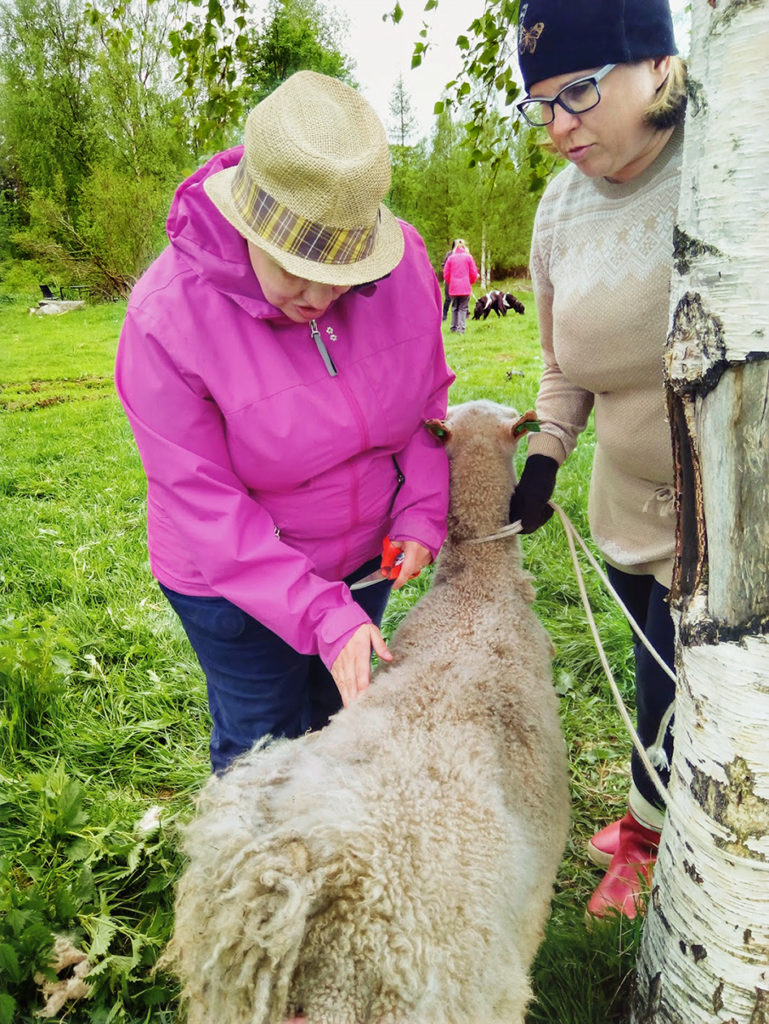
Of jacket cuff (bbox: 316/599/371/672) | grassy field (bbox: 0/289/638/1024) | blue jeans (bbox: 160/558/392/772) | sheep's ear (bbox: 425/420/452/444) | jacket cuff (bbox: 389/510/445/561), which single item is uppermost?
sheep's ear (bbox: 425/420/452/444)

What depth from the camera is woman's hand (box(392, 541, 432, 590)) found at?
2239 mm

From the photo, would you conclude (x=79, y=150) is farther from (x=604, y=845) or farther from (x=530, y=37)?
(x=604, y=845)

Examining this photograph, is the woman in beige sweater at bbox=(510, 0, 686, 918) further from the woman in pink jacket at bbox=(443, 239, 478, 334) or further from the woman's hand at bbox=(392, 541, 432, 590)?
the woman in pink jacket at bbox=(443, 239, 478, 334)

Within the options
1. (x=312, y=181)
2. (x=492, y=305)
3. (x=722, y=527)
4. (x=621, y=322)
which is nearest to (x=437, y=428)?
(x=621, y=322)

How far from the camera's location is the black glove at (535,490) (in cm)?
251

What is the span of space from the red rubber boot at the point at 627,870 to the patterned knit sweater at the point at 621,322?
97 centimetres

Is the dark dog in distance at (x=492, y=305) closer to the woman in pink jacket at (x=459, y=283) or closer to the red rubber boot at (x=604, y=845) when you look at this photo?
the woman in pink jacket at (x=459, y=283)

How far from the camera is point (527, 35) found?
1724 millimetres

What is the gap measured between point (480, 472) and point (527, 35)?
140 cm

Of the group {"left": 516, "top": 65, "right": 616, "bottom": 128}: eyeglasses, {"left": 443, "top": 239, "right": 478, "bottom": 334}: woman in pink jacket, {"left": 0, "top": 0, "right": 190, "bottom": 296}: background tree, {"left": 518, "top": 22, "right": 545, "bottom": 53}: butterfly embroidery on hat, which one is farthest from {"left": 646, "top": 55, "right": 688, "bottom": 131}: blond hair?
{"left": 0, "top": 0, "right": 190, "bottom": 296}: background tree

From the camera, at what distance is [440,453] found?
2.53 metres

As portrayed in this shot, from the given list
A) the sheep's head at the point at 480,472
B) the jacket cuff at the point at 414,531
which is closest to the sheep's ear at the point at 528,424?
the sheep's head at the point at 480,472

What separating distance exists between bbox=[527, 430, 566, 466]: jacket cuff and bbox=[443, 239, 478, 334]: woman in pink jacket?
1381cm

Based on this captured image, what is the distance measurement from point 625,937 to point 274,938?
4.15 feet
